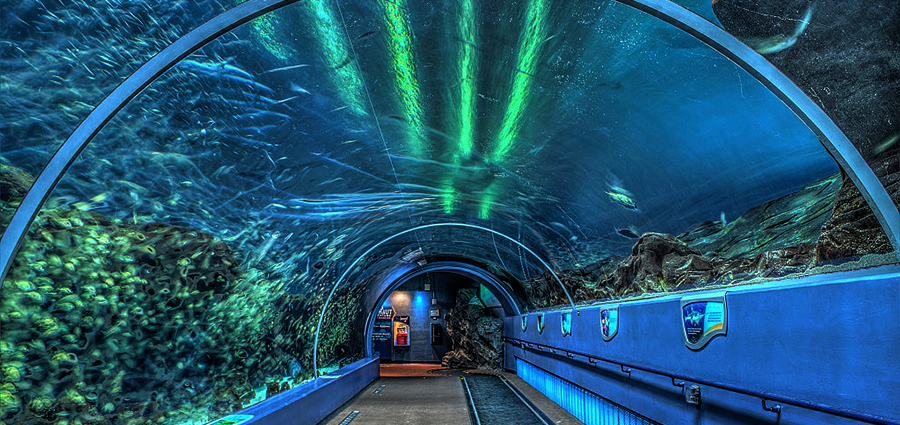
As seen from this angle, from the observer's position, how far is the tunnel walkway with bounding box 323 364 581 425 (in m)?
11.0

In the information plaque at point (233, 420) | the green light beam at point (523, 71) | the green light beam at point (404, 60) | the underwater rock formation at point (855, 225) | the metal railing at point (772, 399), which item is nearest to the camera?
the metal railing at point (772, 399)

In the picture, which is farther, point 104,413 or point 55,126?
point 104,413

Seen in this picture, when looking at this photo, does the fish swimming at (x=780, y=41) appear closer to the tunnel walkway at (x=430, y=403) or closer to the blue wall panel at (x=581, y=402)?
the blue wall panel at (x=581, y=402)

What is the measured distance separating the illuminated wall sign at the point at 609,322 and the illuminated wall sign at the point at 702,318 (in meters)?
2.81

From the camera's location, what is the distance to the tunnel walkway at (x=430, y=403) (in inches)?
433

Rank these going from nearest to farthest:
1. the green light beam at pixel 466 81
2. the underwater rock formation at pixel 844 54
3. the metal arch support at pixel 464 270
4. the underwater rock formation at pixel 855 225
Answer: the underwater rock formation at pixel 844 54, the underwater rock formation at pixel 855 225, the green light beam at pixel 466 81, the metal arch support at pixel 464 270

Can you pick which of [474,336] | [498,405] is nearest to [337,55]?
[498,405]

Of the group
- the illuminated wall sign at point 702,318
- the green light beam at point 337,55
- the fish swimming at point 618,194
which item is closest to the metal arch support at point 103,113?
the green light beam at point 337,55

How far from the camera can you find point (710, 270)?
680cm

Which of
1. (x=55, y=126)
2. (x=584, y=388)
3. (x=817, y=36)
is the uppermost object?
(x=817, y=36)

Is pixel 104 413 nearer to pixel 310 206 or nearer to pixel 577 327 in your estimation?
pixel 310 206

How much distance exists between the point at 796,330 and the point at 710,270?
97.6 inches

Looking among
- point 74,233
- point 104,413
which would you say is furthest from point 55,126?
point 104,413

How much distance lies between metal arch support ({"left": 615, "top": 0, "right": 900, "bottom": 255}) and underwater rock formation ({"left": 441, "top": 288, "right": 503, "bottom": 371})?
21976mm
